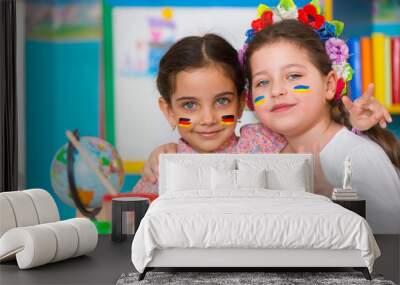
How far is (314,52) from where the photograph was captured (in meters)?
5.80

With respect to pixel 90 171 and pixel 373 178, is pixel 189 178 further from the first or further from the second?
pixel 373 178

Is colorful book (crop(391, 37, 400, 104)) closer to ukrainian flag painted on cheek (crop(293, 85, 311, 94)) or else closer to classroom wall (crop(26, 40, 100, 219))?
ukrainian flag painted on cheek (crop(293, 85, 311, 94))

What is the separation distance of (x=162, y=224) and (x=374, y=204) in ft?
8.18

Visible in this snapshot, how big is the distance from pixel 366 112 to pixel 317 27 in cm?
87

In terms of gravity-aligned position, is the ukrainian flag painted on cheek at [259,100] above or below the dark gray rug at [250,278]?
above

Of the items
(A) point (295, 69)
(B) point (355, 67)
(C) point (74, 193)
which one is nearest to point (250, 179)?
(A) point (295, 69)

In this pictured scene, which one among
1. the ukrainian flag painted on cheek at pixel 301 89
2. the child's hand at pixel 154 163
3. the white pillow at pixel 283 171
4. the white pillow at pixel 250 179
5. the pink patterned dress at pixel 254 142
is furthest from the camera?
the child's hand at pixel 154 163

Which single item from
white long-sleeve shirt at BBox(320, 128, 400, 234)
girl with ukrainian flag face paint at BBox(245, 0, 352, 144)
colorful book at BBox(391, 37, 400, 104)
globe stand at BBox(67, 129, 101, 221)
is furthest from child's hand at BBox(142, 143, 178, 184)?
colorful book at BBox(391, 37, 400, 104)

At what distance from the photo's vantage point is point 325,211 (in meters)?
4.14

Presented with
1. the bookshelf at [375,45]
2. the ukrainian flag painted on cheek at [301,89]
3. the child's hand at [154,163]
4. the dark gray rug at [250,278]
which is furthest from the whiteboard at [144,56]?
the dark gray rug at [250,278]

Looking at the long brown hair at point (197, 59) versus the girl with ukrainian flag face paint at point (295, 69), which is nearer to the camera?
the girl with ukrainian flag face paint at point (295, 69)

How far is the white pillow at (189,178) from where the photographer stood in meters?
5.34

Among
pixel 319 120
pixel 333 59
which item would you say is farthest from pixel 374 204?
pixel 333 59

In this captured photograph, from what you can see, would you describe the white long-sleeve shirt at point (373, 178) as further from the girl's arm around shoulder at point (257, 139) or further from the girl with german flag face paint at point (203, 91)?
the girl with german flag face paint at point (203, 91)
